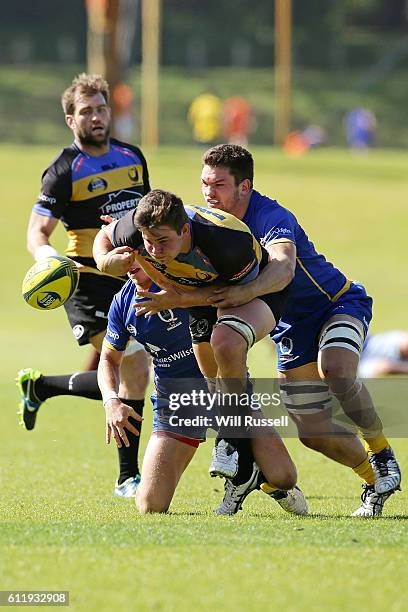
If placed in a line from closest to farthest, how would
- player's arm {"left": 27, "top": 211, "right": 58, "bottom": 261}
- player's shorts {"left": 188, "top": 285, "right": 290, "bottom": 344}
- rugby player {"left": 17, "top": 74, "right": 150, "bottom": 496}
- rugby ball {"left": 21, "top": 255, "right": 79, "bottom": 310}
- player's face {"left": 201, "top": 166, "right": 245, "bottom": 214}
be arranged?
player's shorts {"left": 188, "top": 285, "right": 290, "bottom": 344}, player's face {"left": 201, "top": 166, "right": 245, "bottom": 214}, rugby ball {"left": 21, "top": 255, "right": 79, "bottom": 310}, player's arm {"left": 27, "top": 211, "right": 58, "bottom": 261}, rugby player {"left": 17, "top": 74, "right": 150, "bottom": 496}

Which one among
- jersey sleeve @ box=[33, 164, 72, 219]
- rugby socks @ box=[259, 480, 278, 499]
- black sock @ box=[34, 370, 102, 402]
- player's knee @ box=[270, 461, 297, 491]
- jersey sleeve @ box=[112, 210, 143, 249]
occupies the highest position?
jersey sleeve @ box=[33, 164, 72, 219]

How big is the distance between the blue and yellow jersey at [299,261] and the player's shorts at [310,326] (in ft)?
0.16

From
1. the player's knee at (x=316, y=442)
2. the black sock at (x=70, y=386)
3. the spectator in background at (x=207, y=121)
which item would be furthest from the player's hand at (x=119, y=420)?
the spectator in background at (x=207, y=121)

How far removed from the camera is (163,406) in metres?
7.82

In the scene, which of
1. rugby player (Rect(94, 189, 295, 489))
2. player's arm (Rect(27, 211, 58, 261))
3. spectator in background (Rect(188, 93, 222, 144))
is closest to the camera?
rugby player (Rect(94, 189, 295, 489))

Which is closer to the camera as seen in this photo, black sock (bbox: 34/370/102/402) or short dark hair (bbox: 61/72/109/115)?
short dark hair (bbox: 61/72/109/115)

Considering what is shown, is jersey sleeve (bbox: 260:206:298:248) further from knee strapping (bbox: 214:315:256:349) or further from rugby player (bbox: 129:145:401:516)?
knee strapping (bbox: 214:315:256:349)

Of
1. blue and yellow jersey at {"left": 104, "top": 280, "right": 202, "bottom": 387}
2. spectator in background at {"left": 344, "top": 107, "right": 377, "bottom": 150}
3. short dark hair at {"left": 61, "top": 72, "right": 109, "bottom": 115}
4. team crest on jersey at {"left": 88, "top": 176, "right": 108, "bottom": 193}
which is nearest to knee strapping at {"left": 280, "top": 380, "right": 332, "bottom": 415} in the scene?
blue and yellow jersey at {"left": 104, "top": 280, "right": 202, "bottom": 387}

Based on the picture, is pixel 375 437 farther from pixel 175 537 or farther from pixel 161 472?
pixel 175 537

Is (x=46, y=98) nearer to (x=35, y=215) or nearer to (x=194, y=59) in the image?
(x=194, y=59)

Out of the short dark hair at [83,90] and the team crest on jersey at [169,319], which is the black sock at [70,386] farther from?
the short dark hair at [83,90]

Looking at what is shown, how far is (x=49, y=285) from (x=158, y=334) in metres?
0.97

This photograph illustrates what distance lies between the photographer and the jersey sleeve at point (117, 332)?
7.53 metres

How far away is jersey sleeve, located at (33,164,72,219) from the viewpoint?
9367 millimetres
